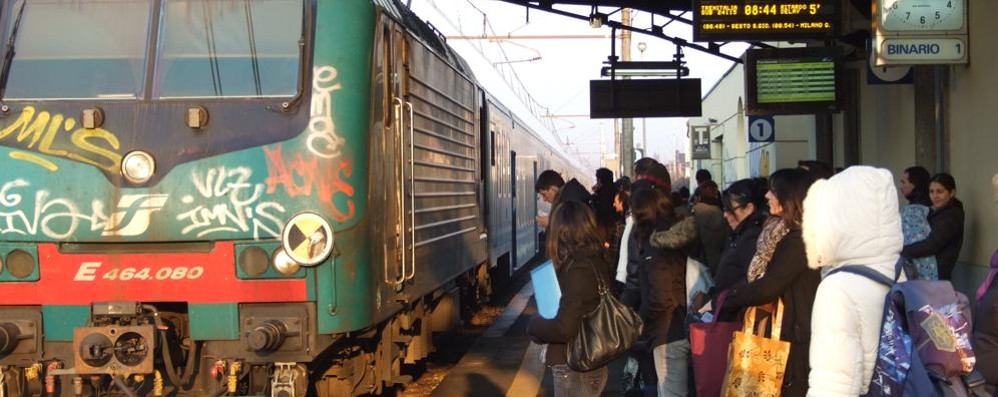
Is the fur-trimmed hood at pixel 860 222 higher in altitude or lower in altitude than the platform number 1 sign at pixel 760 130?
lower

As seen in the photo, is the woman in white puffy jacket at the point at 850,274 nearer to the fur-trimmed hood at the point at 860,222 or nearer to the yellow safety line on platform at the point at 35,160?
the fur-trimmed hood at the point at 860,222

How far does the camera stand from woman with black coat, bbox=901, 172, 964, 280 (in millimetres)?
8227

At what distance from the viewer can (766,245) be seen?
15.8 feet

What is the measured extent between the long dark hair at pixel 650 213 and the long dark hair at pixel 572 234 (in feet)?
4.13

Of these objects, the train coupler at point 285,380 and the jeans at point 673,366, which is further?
the jeans at point 673,366

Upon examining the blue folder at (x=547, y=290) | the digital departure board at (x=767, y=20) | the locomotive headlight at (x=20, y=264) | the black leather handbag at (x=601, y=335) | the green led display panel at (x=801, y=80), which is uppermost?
the digital departure board at (x=767, y=20)

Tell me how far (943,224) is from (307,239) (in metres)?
4.93

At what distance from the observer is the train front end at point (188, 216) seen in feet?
18.7

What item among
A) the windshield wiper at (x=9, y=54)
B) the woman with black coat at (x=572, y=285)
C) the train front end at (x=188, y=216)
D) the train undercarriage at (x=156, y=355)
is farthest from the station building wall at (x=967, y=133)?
the windshield wiper at (x=9, y=54)

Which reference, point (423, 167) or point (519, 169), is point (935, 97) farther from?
point (519, 169)

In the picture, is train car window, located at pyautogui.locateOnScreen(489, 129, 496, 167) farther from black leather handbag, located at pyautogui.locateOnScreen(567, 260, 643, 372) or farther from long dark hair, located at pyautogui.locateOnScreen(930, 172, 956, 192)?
black leather handbag, located at pyautogui.locateOnScreen(567, 260, 643, 372)

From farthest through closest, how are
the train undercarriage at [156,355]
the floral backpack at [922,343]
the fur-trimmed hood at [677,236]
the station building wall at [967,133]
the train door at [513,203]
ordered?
the train door at [513,203] < the station building wall at [967,133] < the fur-trimmed hood at [677,236] < the train undercarriage at [156,355] < the floral backpack at [922,343]

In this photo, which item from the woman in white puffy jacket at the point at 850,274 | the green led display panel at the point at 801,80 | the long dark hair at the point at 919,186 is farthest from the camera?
the green led display panel at the point at 801,80

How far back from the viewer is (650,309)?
6359mm
